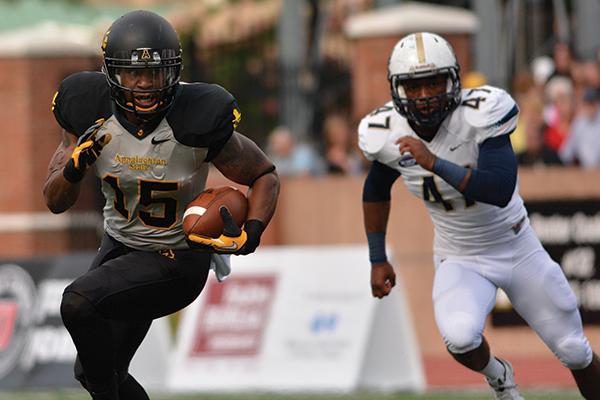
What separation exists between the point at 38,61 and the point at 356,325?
5.43 meters

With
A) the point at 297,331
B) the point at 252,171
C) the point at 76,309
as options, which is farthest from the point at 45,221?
the point at 76,309

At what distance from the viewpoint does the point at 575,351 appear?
25.9 feet

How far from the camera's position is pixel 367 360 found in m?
11.6

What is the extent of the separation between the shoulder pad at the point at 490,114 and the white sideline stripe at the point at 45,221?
8.02 metres

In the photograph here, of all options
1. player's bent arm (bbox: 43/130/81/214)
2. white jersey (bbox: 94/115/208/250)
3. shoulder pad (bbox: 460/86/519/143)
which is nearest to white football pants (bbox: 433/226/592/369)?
shoulder pad (bbox: 460/86/519/143)

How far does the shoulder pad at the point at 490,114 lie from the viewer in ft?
25.9

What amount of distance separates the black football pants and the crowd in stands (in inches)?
236

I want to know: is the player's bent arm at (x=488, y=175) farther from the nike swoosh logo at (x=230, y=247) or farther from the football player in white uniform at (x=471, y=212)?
the nike swoosh logo at (x=230, y=247)

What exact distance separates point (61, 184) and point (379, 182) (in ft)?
6.03

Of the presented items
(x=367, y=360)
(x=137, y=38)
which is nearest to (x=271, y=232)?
(x=367, y=360)

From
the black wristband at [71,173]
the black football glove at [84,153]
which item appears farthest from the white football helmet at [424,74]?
the black wristband at [71,173]

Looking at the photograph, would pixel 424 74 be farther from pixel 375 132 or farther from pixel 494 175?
pixel 494 175

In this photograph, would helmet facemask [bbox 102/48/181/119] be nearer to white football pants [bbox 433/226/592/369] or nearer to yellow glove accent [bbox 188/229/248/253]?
yellow glove accent [bbox 188/229/248/253]

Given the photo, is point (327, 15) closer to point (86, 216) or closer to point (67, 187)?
point (86, 216)
